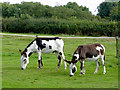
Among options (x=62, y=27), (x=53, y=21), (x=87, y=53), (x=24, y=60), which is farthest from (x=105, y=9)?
(x=87, y=53)

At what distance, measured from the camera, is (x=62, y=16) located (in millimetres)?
56031

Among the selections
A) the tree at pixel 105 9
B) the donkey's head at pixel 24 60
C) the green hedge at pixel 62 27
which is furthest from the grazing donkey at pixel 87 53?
the tree at pixel 105 9

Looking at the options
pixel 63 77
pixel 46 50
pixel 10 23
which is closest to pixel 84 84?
pixel 63 77

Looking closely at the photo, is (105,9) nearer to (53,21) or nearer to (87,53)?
(53,21)

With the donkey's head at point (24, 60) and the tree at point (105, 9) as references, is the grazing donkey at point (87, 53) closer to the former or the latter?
the donkey's head at point (24, 60)

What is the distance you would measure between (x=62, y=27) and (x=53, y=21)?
285 centimetres

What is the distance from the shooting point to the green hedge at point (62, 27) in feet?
151

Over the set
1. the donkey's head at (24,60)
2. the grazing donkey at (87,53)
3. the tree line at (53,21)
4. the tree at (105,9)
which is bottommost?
the donkey's head at (24,60)

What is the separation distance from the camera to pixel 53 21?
4884cm

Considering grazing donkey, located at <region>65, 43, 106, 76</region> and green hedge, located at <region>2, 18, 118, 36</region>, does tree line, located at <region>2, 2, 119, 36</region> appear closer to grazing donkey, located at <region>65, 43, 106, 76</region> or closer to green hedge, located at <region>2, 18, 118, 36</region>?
green hedge, located at <region>2, 18, 118, 36</region>

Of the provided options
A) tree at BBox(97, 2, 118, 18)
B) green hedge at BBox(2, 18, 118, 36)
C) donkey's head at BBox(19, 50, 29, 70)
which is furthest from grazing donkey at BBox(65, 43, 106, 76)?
tree at BBox(97, 2, 118, 18)

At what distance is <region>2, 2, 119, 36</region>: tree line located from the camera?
152 feet

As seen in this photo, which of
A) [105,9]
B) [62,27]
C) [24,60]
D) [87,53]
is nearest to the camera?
[87,53]

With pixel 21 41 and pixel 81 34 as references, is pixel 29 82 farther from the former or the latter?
pixel 81 34
